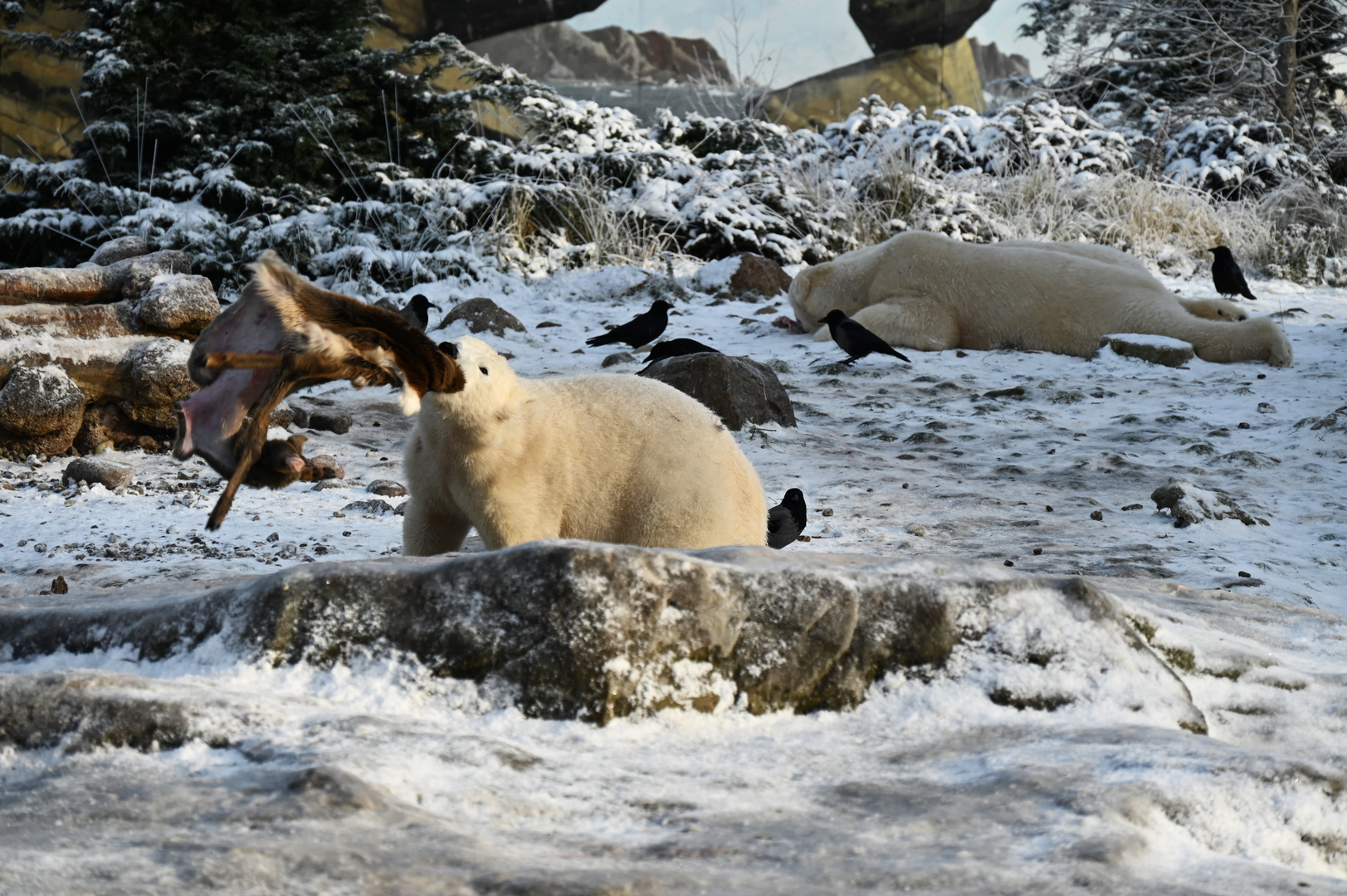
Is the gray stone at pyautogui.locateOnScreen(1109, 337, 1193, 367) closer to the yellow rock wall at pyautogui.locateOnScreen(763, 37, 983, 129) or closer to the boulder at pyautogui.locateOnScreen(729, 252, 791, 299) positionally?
the boulder at pyautogui.locateOnScreen(729, 252, 791, 299)

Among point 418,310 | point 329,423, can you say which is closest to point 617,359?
point 418,310

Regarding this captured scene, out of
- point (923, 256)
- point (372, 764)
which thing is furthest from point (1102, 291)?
point (372, 764)

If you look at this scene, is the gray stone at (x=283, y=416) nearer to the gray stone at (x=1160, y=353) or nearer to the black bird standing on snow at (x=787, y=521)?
the black bird standing on snow at (x=787, y=521)

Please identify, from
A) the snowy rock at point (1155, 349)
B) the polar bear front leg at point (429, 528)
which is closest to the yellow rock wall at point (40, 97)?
the snowy rock at point (1155, 349)

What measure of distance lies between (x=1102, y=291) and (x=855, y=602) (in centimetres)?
760

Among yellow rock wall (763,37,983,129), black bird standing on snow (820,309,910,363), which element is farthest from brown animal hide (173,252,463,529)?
yellow rock wall (763,37,983,129)

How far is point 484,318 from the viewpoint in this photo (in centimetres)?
887

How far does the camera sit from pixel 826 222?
13.2m

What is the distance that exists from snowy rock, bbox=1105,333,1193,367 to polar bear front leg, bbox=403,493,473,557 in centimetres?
651

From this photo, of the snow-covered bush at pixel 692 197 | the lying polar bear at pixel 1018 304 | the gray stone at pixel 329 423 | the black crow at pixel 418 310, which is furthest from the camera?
the snow-covered bush at pixel 692 197

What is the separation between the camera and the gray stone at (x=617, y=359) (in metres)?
8.03

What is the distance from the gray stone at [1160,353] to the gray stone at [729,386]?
327 cm

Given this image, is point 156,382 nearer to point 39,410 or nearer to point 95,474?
point 39,410

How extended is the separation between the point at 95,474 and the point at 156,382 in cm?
62
